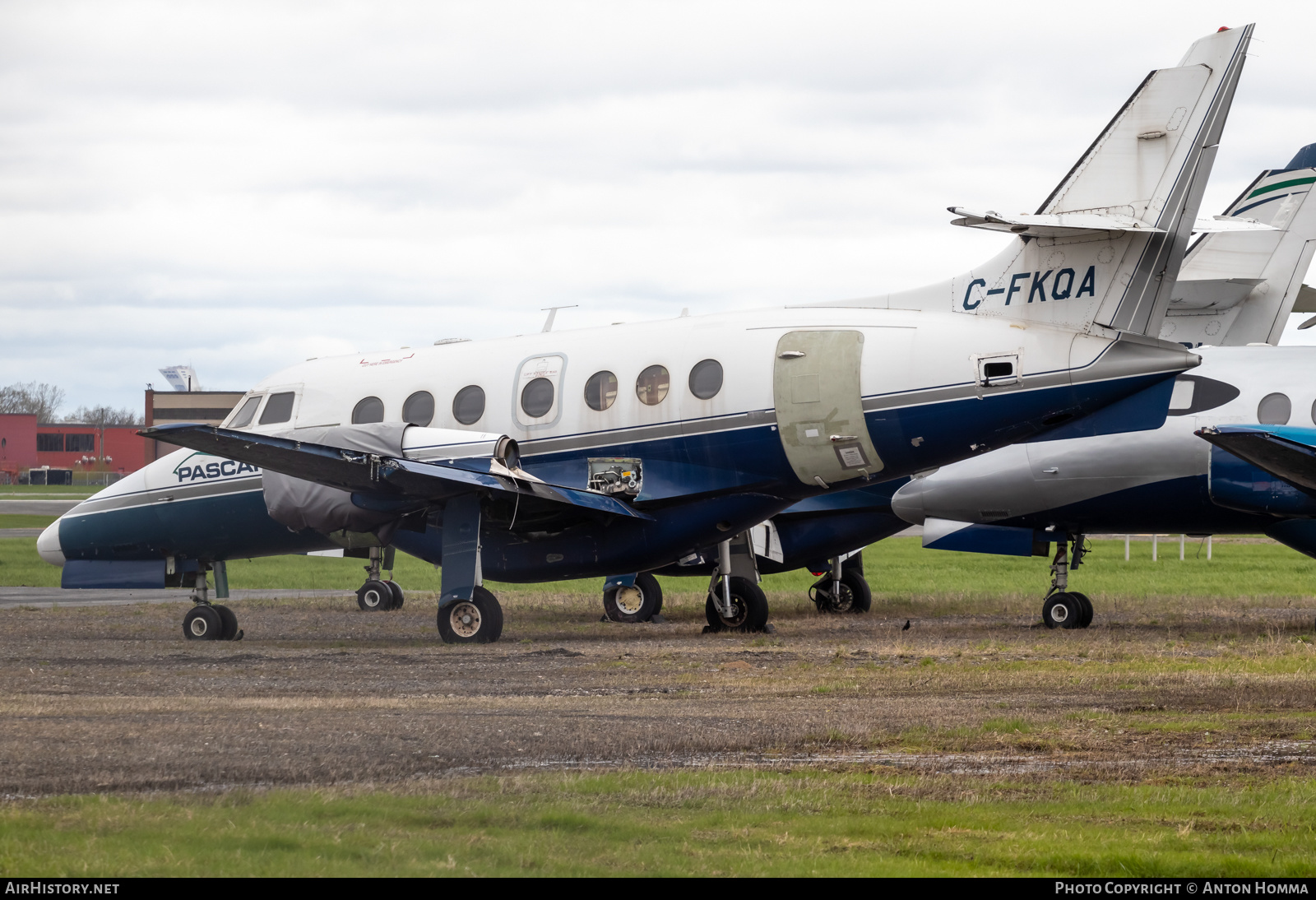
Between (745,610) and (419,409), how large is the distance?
18.2 feet

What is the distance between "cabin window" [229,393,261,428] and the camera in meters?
22.4

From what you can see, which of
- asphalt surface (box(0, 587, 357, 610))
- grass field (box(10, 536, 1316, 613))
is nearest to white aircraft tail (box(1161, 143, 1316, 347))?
grass field (box(10, 536, 1316, 613))

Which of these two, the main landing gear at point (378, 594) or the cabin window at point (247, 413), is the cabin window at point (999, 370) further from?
the main landing gear at point (378, 594)

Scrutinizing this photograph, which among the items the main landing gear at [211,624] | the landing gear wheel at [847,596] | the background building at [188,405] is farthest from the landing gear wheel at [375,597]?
the background building at [188,405]

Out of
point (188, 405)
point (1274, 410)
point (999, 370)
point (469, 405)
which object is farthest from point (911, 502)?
point (188, 405)

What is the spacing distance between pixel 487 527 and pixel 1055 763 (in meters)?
11.6

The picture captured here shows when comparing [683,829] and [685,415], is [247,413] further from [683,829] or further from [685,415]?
[683,829]

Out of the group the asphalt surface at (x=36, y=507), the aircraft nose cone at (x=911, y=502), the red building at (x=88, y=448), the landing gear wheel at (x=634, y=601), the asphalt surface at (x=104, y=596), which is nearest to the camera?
the aircraft nose cone at (x=911, y=502)

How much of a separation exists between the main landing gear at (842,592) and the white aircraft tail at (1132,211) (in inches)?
443

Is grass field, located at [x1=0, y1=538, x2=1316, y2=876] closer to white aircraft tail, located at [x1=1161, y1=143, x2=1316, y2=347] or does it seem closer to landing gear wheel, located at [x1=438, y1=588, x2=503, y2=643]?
landing gear wheel, located at [x1=438, y1=588, x2=503, y2=643]

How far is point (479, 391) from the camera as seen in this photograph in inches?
813

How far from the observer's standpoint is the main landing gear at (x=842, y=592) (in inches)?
1099

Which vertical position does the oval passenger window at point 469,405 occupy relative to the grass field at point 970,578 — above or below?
above

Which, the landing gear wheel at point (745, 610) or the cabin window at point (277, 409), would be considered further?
the cabin window at point (277, 409)
